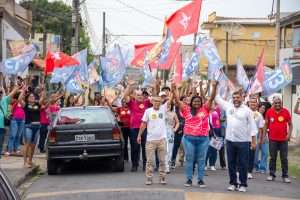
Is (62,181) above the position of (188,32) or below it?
below

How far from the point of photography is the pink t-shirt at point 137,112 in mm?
14320

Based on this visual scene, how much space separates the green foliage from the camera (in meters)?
63.6

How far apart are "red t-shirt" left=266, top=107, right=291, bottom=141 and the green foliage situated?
51011mm

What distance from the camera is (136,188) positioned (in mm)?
11516

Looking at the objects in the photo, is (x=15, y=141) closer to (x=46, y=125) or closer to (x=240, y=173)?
(x=46, y=125)

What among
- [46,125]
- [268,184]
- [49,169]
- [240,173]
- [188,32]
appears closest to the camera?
[240,173]

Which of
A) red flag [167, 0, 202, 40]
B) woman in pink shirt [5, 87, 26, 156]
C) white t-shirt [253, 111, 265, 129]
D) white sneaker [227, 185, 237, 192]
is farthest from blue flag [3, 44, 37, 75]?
white sneaker [227, 185, 237, 192]

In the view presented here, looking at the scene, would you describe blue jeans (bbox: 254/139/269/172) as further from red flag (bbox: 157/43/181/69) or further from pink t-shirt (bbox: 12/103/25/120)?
pink t-shirt (bbox: 12/103/25/120)

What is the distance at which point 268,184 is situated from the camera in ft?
42.1

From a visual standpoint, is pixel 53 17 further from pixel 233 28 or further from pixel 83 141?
pixel 83 141

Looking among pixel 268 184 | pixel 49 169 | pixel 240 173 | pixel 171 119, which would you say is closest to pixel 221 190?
pixel 240 173

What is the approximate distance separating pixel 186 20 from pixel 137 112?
315 centimetres

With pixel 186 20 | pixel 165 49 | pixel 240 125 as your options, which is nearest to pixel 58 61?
pixel 165 49

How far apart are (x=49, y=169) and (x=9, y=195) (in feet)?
33.7
